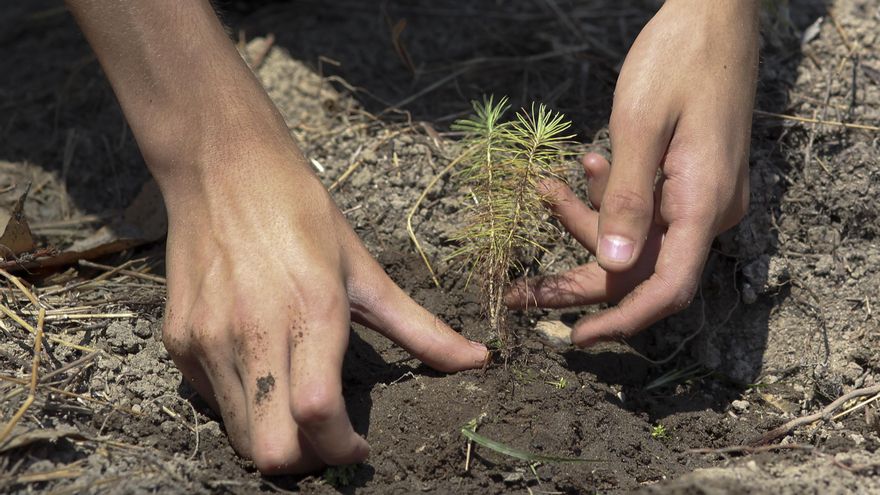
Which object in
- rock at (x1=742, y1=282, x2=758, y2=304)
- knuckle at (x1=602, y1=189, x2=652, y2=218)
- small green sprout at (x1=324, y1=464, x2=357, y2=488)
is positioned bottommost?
small green sprout at (x1=324, y1=464, x2=357, y2=488)

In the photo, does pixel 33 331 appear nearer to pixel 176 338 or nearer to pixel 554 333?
pixel 176 338

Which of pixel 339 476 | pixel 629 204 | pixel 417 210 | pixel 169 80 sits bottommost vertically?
pixel 339 476

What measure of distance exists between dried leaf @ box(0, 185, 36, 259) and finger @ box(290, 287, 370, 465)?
1159mm

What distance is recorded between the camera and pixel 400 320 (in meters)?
2.26

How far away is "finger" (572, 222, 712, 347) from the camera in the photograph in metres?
2.32

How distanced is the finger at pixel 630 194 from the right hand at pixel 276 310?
0.46 m

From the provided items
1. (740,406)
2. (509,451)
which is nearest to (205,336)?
(509,451)

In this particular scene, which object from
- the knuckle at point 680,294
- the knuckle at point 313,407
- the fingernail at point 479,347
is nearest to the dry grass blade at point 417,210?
the fingernail at point 479,347

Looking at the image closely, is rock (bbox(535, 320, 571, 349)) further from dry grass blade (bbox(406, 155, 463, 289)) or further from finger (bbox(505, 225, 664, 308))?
dry grass blade (bbox(406, 155, 463, 289))

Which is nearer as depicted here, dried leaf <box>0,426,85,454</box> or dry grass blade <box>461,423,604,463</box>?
dried leaf <box>0,426,85,454</box>

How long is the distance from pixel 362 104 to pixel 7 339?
159cm

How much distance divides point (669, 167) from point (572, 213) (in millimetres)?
343

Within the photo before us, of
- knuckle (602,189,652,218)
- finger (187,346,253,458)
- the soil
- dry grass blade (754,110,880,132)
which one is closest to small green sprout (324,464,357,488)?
the soil

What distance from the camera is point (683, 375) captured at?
2.70m
